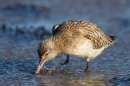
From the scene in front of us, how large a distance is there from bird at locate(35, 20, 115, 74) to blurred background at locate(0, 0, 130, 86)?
49 centimetres

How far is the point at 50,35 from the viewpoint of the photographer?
15227 mm

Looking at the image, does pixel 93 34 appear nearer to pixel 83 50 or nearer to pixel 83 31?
pixel 83 31

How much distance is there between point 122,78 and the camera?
1037cm

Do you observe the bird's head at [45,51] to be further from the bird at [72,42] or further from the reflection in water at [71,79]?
the reflection in water at [71,79]

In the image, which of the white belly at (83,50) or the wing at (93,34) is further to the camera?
the wing at (93,34)

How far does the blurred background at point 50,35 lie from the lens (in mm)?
10438

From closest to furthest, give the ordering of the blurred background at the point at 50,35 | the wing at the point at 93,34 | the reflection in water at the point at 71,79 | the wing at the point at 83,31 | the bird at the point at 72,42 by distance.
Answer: the reflection in water at the point at 71,79, the blurred background at the point at 50,35, the bird at the point at 72,42, the wing at the point at 83,31, the wing at the point at 93,34

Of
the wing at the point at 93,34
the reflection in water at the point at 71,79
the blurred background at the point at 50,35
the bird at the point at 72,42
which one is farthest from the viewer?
the wing at the point at 93,34

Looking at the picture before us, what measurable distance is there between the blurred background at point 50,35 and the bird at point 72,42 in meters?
0.49

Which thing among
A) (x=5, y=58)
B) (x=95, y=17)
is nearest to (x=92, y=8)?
(x=95, y=17)

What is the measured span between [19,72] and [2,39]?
154 inches

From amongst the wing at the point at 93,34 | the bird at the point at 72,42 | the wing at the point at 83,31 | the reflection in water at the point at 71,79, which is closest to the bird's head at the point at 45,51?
the bird at the point at 72,42

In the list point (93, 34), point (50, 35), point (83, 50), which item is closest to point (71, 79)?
point (83, 50)

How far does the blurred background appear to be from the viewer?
34.2ft
